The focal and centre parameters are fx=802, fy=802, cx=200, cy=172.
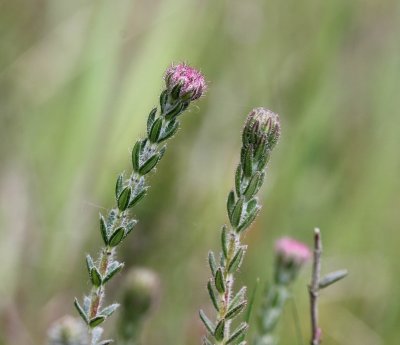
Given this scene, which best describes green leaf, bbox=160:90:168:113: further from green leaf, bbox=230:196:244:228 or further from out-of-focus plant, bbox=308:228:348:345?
out-of-focus plant, bbox=308:228:348:345

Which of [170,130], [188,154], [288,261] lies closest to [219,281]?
[170,130]

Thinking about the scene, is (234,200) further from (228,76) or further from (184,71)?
(228,76)

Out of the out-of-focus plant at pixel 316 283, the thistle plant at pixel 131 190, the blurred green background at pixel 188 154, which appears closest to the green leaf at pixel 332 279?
the out-of-focus plant at pixel 316 283

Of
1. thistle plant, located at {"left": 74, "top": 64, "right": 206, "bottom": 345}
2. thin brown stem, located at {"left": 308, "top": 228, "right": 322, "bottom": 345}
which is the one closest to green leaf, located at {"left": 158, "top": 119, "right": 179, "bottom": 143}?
thistle plant, located at {"left": 74, "top": 64, "right": 206, "bottom": 345}

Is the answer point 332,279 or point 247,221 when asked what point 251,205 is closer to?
point 247,221

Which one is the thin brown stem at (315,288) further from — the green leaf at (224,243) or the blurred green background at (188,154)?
the blurred green background at (188,154)

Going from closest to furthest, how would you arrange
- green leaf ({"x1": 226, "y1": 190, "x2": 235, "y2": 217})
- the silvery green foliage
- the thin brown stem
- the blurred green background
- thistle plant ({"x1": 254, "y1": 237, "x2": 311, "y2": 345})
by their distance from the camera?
the silvery green foliage → green leaf ({"x1": 226, "y1": 190, "x2": 235, "y2": 217}) → the thin brown stem → thistle plant ({"x1": 254, "y1": 237, "x2": 311, "y2": 345}) → the blurred green background

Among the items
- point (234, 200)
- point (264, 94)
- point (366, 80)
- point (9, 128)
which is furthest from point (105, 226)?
point (366, 80)
